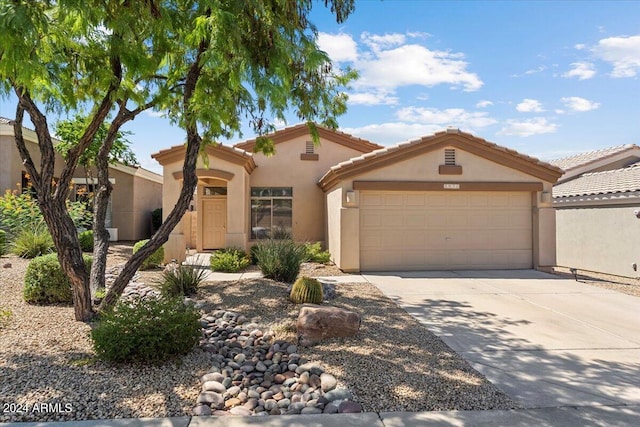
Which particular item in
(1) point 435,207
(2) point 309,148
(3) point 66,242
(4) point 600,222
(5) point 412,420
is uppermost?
(2) point 309,148

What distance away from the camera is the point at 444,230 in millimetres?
12484

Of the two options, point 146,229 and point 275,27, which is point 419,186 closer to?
point 275,27

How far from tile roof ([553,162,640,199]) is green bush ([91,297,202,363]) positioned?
1370cm

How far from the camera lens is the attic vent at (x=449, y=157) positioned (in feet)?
40.3

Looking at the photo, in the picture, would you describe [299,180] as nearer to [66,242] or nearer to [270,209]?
[270,209]

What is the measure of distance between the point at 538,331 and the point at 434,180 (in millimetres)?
6656

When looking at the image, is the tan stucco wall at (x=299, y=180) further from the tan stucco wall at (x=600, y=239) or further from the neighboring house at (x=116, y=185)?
the tan stucco wall at (x=600, y=239)

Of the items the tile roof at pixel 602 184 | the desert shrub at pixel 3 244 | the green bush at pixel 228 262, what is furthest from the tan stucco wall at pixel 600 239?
the desert shrub at pixel 3 244

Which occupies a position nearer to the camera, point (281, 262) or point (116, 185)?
point (281, 262)

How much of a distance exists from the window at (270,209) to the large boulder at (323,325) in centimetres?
997

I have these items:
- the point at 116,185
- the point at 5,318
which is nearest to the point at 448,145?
the point at 5,318

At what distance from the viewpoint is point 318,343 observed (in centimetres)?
548

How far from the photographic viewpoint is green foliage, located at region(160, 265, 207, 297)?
26.3 ft

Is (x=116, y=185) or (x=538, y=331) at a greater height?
(x=116, y=185)
